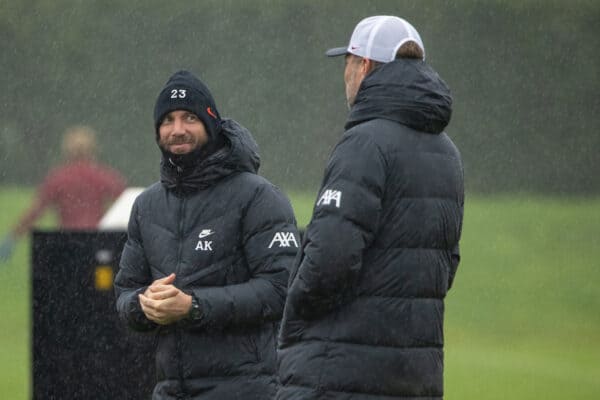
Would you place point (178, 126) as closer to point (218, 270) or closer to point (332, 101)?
point (218, 270)

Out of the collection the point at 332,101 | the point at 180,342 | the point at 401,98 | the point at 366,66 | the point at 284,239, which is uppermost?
the point at 332,101

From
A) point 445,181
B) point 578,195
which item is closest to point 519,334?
point 578,195

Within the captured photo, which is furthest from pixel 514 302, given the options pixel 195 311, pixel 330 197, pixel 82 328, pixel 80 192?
pixel 330 197

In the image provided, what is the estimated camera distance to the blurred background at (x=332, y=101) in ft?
65.0

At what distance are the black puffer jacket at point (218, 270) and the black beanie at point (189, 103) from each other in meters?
0.09

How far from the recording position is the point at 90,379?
245 inches

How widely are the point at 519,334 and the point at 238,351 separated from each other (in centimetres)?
1211

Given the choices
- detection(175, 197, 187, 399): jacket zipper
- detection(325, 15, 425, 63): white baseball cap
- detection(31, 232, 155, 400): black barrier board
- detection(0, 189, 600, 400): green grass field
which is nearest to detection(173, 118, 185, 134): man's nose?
detection(175, 197, 187, 399): jacket zipper

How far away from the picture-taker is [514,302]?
18828 millimetres

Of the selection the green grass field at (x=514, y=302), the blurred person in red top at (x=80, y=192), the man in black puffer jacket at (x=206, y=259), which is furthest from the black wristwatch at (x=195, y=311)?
the blurred person in red top at (x=80, y=192)

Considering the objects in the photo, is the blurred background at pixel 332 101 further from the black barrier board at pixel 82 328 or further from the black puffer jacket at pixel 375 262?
the black puffer jacket at pixel 375 262

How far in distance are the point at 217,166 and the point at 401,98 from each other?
94 cm

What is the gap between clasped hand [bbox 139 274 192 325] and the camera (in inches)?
186

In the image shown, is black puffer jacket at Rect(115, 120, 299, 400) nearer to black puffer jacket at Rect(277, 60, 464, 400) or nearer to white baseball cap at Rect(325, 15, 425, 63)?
black puffer jacket at Rect(277, 60, 464, 400)
